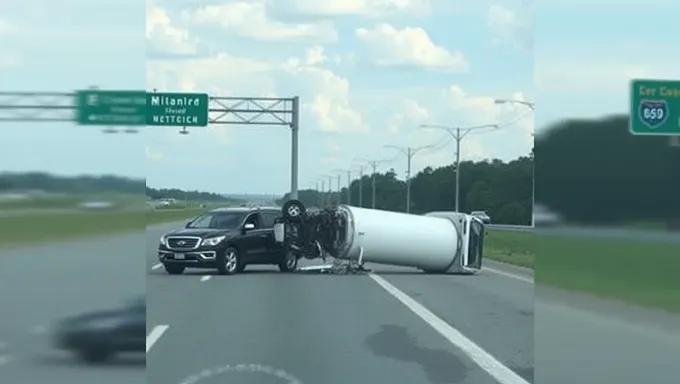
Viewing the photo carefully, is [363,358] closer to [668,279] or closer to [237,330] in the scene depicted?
[237,330]

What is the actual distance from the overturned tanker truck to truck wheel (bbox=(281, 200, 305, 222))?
0.13 ft

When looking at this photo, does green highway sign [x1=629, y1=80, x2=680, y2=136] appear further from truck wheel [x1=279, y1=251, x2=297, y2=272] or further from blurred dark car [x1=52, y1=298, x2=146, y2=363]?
truck wheel [x1=279, y1=251, x2=297, y2=272]

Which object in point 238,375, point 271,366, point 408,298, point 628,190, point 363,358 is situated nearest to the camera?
point 628,190

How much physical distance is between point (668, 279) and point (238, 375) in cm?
418

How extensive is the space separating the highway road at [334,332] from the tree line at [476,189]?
783 millimetres

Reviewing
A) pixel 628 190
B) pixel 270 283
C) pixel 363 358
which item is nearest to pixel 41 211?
pixel 628 190

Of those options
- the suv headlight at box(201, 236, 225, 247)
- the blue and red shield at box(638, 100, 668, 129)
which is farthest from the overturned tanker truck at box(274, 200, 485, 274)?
the blue and red shield at box(638, 100, 668, 129)

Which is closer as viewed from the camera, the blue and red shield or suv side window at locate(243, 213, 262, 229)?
the blue and red shield

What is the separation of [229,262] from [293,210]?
2.26m

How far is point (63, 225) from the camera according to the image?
20.6 feet

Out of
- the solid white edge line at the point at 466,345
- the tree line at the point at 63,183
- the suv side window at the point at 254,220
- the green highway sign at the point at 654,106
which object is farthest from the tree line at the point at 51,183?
the suv side window at the point at 254,220

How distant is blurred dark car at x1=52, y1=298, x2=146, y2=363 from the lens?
6.23m

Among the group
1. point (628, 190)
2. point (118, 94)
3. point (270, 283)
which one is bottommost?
point (270, 283)

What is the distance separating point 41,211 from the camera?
6199 mm
